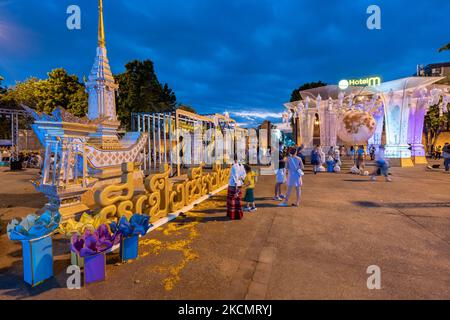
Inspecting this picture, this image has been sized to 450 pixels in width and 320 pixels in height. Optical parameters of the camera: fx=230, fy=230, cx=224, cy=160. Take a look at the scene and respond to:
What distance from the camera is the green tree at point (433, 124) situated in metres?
28.5

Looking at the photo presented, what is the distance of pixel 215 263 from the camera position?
11.7 ft

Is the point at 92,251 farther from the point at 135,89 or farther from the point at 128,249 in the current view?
the point at 135,89

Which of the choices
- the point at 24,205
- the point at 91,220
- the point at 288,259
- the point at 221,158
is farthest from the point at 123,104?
the point at 288,259

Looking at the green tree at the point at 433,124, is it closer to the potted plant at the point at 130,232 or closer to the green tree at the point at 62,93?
the potted plant at the point at 130,232

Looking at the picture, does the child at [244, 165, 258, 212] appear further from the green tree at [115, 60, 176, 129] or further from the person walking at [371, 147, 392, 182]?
the green tree at [115, 60, 176, 129]

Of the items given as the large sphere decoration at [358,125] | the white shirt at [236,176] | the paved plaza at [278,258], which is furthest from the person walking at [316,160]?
the white shirt at [236,176]

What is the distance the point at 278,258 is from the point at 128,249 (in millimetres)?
2399

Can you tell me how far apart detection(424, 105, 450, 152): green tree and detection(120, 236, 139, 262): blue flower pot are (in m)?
35.8

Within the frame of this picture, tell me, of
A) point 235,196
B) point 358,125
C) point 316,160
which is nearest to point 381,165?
point 316,160

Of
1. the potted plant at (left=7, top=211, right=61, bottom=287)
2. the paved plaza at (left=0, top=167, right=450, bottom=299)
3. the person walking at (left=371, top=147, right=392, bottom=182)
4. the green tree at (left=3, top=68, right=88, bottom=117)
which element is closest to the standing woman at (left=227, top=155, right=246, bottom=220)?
the paved plaza at (left=0, top=167, right=450, bottom=299)

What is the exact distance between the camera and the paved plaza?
2.84 metres

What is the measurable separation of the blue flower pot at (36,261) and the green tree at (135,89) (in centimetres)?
2228

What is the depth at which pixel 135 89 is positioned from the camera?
25.2 meters
